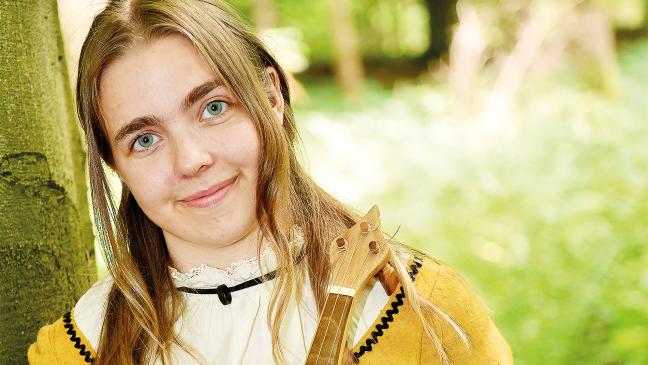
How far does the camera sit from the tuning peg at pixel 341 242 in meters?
1.54

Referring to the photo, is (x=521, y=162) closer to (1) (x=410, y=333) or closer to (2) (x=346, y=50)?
(1) (x=410, y=333)

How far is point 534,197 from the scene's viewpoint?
215 inches

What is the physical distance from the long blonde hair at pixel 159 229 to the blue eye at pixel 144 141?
0.11 meters

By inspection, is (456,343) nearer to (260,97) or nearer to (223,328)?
(223,328)

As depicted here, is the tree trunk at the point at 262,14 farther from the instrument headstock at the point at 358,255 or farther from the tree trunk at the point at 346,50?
the instrument headstock at the point at 358,255

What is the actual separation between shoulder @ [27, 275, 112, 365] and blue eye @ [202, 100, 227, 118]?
22.3 inches

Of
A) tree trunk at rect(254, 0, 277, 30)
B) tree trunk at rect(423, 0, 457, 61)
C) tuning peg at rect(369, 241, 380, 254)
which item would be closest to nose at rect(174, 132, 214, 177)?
tuning peg at rect(369, 241, 380, 254)

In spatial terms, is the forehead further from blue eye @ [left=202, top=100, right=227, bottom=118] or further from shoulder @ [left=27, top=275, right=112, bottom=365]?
shoulder @ [left=27, top=275, right=112, bottom=365]

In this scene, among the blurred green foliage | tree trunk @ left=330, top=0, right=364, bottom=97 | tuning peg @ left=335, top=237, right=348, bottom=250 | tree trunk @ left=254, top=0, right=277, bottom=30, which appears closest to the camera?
tuning peg @ left=335, top=237, right=348, bottom=250

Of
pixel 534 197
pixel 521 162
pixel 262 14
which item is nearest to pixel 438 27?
pixel 262 14

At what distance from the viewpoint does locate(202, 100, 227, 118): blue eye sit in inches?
60.7

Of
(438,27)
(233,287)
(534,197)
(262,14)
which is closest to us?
(233,287)

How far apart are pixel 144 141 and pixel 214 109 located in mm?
173

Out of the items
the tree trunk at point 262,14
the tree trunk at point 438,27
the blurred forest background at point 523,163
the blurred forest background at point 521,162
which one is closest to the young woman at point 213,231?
the blurred forest background at point 521,162
